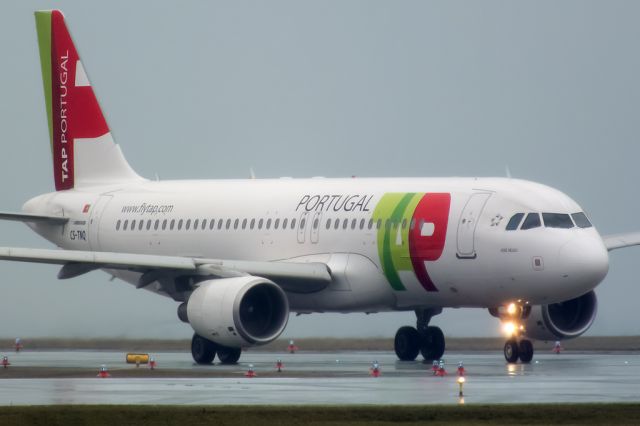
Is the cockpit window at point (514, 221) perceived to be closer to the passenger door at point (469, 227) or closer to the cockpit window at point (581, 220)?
the passenger door at point (469, 227)

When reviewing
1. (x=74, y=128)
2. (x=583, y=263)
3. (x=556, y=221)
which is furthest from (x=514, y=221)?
(x=74, y=128)

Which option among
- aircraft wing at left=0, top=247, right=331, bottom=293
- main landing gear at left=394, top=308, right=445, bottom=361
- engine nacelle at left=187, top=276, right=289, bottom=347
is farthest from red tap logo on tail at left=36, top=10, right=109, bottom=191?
main landing gear at left=394, top=308, right=445, bottom=361

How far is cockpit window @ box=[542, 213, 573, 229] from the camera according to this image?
3741 centimetres

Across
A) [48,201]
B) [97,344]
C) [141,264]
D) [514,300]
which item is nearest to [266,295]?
[141,264]

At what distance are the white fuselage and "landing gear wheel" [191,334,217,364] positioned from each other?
9.32ft

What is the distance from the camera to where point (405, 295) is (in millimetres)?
40125

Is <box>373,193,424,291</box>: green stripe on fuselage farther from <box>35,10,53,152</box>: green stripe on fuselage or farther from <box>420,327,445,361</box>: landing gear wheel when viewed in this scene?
<box>35,10,53,152</box>: green stripe on fuselage

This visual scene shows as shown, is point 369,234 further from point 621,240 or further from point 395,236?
point 621,240

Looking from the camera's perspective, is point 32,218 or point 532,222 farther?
point 32,218

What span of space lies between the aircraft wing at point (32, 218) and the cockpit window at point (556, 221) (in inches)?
618

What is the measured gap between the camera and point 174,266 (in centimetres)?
3922

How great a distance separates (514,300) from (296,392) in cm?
1282

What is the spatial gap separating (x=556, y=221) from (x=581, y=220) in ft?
2.91

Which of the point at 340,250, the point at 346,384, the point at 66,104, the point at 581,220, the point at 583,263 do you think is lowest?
the point at 346,384
